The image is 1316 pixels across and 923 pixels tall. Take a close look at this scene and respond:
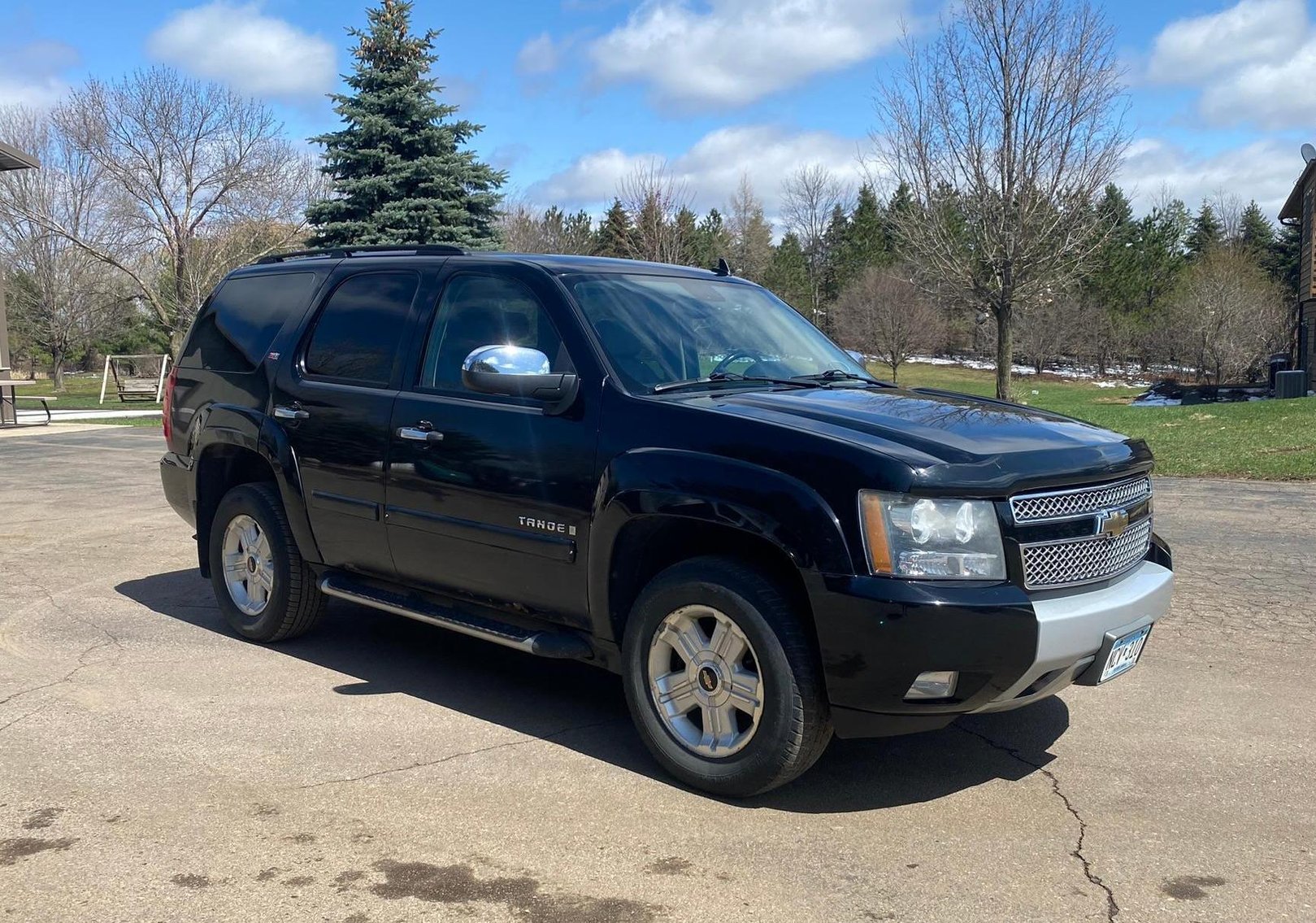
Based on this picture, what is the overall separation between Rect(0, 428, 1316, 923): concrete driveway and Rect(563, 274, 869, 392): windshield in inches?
61.0

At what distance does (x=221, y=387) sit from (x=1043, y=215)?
54.1 ft

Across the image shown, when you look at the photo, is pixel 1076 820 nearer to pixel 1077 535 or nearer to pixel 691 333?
pixel 1077 535

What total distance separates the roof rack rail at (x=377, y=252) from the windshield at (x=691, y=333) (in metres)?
A: 0.87

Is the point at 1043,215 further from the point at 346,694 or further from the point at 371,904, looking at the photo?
the point at 371,904

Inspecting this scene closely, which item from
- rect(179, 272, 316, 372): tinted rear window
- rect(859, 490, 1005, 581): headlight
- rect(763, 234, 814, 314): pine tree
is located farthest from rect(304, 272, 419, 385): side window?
rect(763, 234, 814, 314): pine tree

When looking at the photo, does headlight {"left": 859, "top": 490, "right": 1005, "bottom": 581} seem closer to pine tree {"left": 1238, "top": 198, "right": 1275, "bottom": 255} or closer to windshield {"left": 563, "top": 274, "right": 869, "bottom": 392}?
windshield {"left": 563, "top": 274, "right": 869, "bottom": 392}

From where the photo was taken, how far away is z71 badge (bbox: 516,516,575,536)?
4.53 meters

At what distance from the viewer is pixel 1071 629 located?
12.5ft

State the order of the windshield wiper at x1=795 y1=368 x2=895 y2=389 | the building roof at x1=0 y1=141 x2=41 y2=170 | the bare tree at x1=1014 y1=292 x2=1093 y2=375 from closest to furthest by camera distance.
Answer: the windshield wiper at x1=795 y1=368 x2=895 y2=389, the building roof at x1=0 y1=141 x2=41 y2=170, the bare tree at x1=1014 y1=292 x2=1093 y2=375

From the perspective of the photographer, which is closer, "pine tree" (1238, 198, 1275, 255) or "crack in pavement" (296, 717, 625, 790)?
"crack in pavement" (296, 717, 625, 790)

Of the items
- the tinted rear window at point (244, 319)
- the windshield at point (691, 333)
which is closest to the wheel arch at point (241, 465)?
the tinted rear window at point (244, 319)

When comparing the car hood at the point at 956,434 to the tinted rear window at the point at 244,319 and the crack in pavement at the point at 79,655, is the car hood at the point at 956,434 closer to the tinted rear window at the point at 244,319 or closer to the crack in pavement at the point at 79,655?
the tinted rear window at the point at 244,319

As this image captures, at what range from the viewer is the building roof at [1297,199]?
34147 mm


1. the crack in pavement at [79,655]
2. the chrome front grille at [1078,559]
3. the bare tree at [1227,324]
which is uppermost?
the bare tree at [1227,324]
